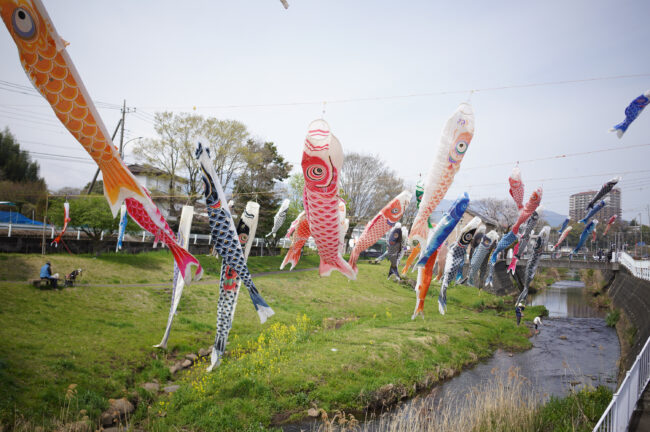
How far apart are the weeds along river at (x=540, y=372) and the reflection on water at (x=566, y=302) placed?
131 cm

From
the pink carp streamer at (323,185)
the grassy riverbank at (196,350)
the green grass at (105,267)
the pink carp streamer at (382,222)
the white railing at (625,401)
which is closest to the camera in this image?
the pink carp streamer at (323,185)

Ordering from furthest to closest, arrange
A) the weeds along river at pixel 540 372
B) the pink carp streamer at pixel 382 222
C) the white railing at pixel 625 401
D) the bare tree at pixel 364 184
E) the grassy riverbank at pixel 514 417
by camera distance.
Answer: the bare tree at pixel 364 184, the weeds along river at pixel 540 372, the pink carp streamer at pixel 382 222, the grassy riverbank at pixel 514 417, the white railing at pixel 625 401

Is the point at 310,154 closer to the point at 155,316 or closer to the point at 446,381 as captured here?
the point at 446,381

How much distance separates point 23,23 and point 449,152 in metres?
6.59

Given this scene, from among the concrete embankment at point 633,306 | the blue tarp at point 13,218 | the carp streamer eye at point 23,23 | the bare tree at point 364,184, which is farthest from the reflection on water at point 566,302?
the blue tarp at point 13,218

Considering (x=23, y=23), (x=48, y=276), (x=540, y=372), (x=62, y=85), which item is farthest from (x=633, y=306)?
(x=48, y=276)

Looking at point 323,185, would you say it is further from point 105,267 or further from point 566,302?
point 566,302

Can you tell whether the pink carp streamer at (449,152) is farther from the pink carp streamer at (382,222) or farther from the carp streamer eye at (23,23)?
the carp streamer eye at (23,23)

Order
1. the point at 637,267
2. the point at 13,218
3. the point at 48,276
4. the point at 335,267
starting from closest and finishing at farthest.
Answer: the point at 335,267, the point at 48,276, the point at 637,267, the point at 13,218

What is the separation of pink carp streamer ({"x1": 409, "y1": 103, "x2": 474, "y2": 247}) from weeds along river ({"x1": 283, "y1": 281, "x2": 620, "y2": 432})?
14.1 ft

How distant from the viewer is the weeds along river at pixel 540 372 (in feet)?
30.5

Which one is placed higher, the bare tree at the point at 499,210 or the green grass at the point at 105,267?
the bare tree at the point at 499,210

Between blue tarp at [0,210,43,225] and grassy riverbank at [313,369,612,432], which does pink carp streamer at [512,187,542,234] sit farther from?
blue tarp at [0,210,43,225]

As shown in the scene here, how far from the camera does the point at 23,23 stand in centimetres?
441
